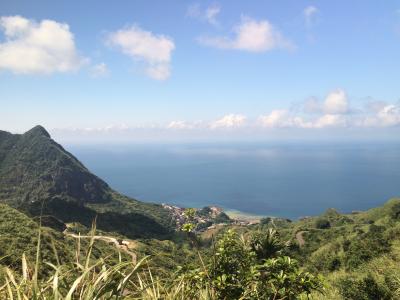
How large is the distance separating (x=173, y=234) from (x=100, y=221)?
2109cm

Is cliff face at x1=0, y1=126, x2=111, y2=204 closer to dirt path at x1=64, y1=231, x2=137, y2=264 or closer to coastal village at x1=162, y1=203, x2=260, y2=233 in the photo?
coastal village at x1=162, y1=203, x2=260, y2=233

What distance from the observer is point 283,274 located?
19.1 ft

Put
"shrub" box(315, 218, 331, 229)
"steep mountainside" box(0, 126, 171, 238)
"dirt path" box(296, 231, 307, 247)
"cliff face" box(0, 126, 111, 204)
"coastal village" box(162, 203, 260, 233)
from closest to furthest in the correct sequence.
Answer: "dirt path" box(296, 231, 307, 247) → "shrub" box(315, 218, 331, 229) → "steep mountainside" box(0, 126, 171, 238) → "coastal village" box(162, 203, 260, 233) → "cliff face" box(0, 126, 111, 204)

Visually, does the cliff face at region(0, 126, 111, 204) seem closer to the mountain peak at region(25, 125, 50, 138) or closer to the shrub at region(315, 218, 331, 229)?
the mountain peak at region(25, 125, 50, 138)

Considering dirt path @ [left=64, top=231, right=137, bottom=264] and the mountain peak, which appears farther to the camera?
the mountain peak

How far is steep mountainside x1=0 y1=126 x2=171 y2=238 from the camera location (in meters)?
A: 107

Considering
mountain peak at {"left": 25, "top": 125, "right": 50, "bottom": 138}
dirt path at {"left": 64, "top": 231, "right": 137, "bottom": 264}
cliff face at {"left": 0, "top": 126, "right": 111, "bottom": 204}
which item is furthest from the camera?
mountain peak at {"left": 25, "top": 125, "right": 50, "bottom": 138}

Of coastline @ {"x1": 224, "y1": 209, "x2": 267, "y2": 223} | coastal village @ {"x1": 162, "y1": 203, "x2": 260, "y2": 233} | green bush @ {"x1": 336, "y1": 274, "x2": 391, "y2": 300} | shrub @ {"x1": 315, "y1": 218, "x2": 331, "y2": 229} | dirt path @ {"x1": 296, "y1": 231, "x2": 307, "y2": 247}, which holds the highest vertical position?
green bush @ {"x1": 336, "y1": 274, "x2": 391, "y2": 300}

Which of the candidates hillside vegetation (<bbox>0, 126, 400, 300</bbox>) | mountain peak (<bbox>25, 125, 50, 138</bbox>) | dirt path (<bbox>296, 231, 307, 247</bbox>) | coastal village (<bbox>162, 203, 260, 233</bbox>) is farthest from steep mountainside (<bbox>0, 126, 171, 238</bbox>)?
dirt path (<bbox>296, 231, 307, 247</bbox>)

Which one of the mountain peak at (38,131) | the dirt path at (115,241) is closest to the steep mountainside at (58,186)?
the mountain peak at (38,131)

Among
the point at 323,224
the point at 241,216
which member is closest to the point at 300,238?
the point at 323,224

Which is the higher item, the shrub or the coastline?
the shrub

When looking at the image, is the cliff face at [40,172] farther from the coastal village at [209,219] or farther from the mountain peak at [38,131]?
the coastal village at [209,219]

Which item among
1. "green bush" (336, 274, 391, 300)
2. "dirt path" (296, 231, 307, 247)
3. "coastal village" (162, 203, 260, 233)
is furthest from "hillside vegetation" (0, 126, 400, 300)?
"coastal village" (162, 203, 260, 233)
